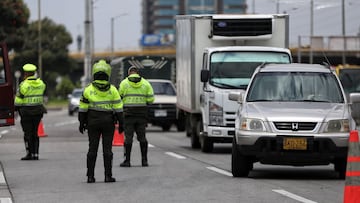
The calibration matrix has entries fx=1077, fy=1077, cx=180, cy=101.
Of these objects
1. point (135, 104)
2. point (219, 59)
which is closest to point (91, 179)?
point (135, 104)

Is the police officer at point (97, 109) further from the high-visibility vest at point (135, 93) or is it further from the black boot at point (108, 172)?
the high-visibility vest at point (135, 93)

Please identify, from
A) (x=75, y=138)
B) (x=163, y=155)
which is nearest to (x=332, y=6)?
(x=75, y=138)

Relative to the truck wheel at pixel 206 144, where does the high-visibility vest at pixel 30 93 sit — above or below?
above

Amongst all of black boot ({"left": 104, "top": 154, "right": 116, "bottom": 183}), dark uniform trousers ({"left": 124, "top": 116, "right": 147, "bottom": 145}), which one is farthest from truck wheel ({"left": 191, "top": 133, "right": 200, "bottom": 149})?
black boot ({"left": 104, "top": 154, "right": 116, "bottom": 183})

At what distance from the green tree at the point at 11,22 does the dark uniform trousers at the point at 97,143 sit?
4807 cm

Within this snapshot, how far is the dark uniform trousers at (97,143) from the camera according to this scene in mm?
16141

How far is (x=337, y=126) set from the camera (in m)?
16.2

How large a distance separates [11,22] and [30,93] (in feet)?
147

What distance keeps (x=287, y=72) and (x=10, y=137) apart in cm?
1525

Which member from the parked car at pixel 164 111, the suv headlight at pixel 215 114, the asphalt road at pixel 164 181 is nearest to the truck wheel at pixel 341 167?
the asphalt road at pixel 164 181

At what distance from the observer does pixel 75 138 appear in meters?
30.7

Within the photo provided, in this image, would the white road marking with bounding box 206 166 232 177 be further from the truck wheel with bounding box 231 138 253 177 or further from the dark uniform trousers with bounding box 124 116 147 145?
the dark uniform trousers with bounding box 124 116 147 145

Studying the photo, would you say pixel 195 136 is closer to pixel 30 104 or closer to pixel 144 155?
pixel 30 104

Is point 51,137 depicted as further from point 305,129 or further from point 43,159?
point 305,129
